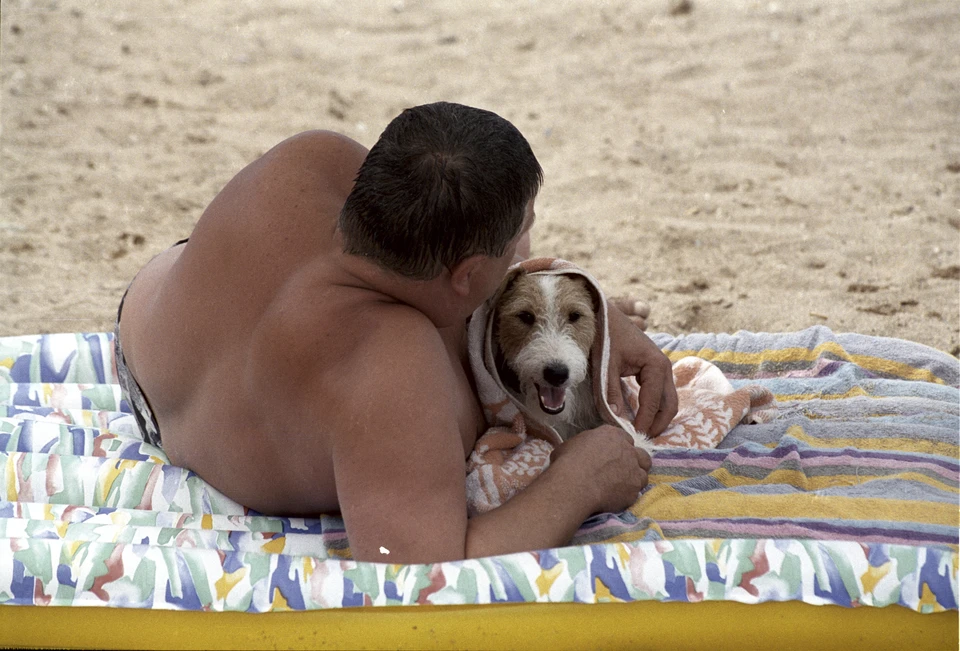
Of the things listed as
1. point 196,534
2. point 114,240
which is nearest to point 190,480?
point 196,534

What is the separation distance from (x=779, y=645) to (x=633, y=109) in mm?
4913

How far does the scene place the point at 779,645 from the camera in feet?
7.44

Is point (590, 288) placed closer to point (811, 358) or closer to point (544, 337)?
point (544, 337)

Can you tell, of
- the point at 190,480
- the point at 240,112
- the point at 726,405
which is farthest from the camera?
the point at 240,112

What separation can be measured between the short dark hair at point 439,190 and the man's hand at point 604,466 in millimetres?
600

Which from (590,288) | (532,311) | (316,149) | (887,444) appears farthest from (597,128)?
(316,149)

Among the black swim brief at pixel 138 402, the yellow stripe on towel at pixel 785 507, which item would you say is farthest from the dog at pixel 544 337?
the black swim brief at pixel 138 402

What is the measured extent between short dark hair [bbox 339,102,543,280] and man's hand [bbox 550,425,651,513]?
0.60 m

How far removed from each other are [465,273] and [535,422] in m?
0.76

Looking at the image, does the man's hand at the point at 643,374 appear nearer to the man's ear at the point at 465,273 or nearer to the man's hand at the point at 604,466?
the man's hand at the point at 604,466

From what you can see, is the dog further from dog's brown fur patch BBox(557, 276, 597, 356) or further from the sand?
the sand

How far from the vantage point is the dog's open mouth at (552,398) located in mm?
2922

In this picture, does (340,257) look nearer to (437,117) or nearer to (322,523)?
(437,117)

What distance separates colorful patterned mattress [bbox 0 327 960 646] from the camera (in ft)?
7.32
